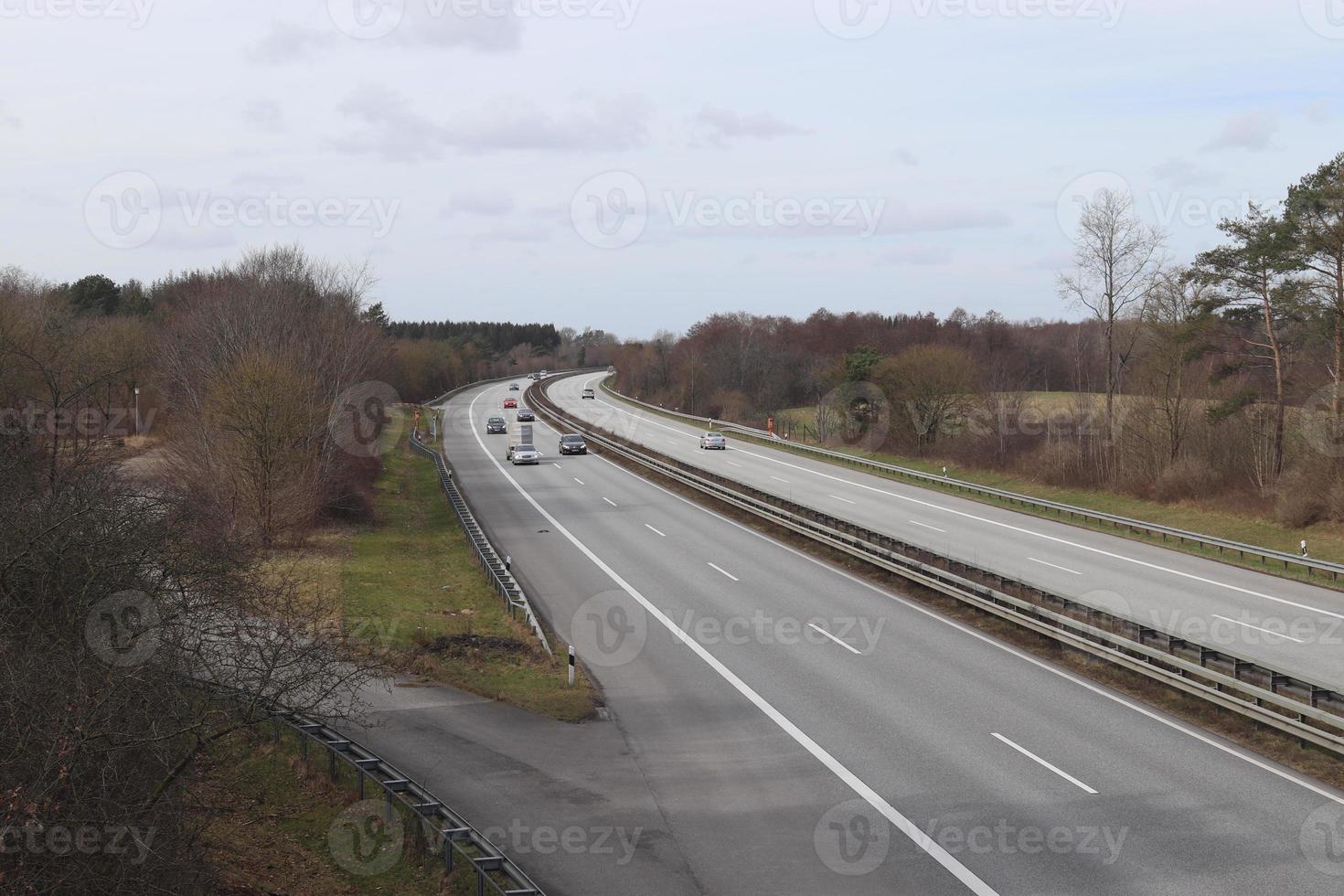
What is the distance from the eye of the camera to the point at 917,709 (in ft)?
53.0

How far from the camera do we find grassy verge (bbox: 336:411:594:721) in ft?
58.7

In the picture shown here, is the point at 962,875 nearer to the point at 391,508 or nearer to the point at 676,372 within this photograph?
the point at 391,508

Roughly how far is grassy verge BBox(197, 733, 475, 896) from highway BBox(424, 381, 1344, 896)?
1571 millimetres

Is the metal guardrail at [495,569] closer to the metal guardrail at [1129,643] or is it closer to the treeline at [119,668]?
the treeline at [119,668]

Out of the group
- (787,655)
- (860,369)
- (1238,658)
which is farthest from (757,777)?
(860,369)

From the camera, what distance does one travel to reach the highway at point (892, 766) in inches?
A: 428

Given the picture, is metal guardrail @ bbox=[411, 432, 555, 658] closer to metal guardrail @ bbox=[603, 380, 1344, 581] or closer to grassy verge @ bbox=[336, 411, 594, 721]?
grassy verge @ bbox=[336, 411, 594, 721]

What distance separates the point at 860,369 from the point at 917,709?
159 feet

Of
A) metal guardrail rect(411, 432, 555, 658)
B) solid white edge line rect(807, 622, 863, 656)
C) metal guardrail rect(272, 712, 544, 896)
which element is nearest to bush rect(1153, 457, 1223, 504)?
solid white edge line rect(807, 622, 863, 656)

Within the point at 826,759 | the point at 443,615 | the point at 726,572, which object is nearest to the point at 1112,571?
the point at 726,572

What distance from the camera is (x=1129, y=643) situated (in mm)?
17094

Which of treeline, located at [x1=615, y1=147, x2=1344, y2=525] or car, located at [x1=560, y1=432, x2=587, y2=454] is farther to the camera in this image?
car, located at [x1=560, y1=432, x2=587, y2=454]

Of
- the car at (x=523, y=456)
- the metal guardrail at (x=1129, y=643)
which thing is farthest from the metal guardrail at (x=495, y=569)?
the car at (x=523, y=456)

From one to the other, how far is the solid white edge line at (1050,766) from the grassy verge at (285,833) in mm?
7597
